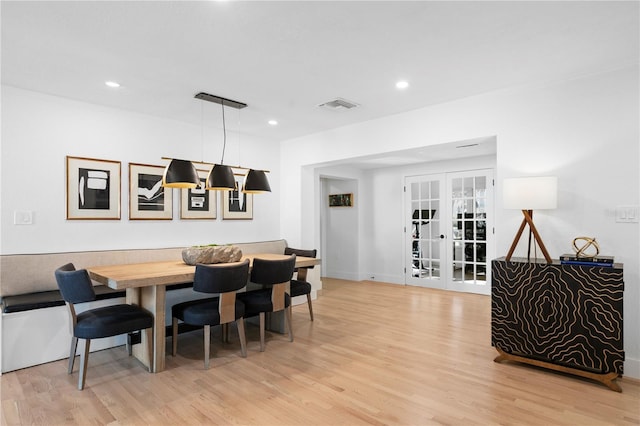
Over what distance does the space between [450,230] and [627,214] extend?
135 inches

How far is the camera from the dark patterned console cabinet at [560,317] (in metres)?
2.69

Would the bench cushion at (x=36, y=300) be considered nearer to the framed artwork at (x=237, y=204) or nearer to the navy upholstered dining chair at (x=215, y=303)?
the navy upholstered dining chair at (x=215, y=303)

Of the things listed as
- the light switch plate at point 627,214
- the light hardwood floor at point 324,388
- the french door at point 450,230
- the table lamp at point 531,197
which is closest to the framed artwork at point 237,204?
the light hardwood floor at point 324,388

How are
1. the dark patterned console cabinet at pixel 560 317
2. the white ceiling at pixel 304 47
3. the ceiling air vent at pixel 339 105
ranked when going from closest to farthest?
the white ceiling at pixel 304 47, the dark patterned console cabinet at pixel 560 317, the ceiling air vent at pixel 339 105

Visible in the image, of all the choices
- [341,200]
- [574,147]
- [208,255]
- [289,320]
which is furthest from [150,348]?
[341,200]

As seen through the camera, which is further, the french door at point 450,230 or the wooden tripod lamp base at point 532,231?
the french door at point 450,230

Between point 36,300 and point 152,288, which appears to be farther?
point 36,300

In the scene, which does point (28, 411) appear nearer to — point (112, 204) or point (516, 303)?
point (112, 204)

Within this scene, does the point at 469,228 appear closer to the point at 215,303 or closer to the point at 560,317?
the point at 560,317

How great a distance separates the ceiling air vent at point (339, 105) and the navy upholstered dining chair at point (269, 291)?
1691 millimetres

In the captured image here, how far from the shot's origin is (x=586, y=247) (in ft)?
9.72

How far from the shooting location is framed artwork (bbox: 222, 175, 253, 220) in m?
5.11

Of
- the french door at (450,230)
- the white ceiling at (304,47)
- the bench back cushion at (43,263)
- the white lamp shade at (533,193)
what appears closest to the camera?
the white ceiling at (304,47)

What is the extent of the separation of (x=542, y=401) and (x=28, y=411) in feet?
11.0
